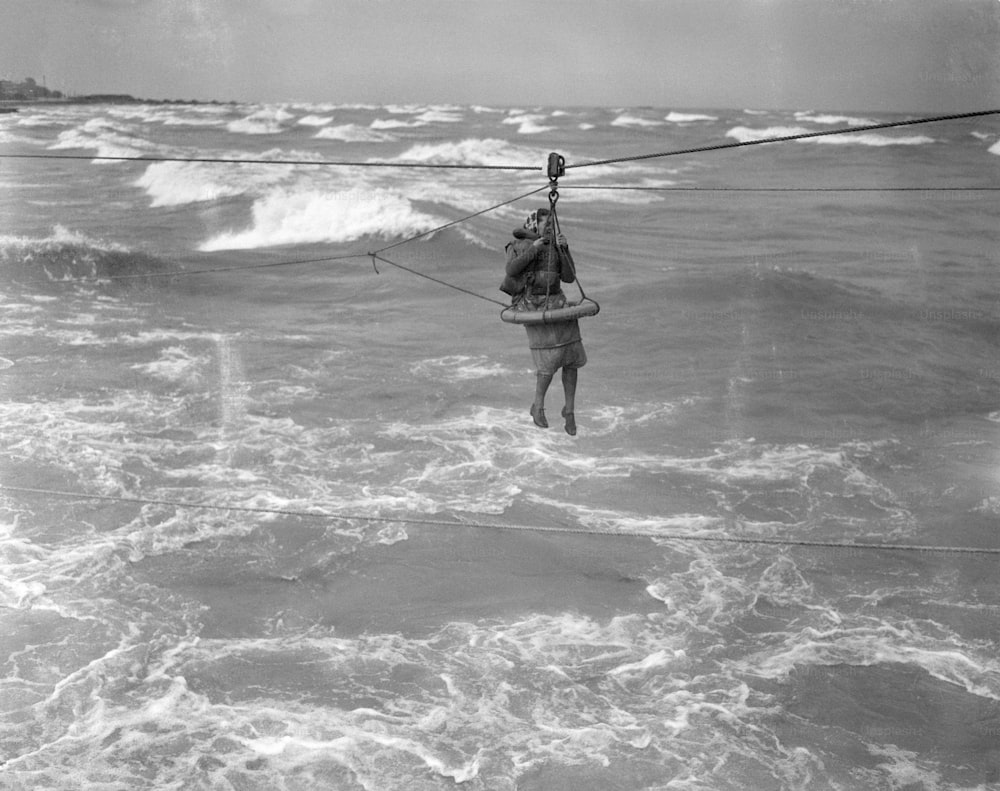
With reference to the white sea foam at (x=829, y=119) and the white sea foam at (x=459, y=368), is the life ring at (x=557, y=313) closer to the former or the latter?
the white sea foam at (x=459, y=368)

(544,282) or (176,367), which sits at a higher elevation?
(544,282)

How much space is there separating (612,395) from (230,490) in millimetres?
9370

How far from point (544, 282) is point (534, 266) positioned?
15cm

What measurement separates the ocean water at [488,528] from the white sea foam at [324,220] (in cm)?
506

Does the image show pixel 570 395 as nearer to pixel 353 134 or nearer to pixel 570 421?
pixel 570 421

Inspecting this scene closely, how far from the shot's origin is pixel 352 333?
30.2m

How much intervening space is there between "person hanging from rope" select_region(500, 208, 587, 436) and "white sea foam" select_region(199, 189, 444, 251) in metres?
36.9

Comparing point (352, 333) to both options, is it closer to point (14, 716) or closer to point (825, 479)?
point (825, 479)

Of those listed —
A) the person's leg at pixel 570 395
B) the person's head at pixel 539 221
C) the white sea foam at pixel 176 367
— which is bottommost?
the white sea foam at pixel 176 367

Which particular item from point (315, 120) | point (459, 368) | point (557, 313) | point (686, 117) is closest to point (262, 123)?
point (315, 120)

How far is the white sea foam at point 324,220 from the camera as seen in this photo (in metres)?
45.9

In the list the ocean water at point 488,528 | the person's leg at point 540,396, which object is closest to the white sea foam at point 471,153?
the ocean water at point 488,528

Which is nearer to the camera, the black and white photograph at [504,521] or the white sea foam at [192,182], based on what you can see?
the black and white photograph at [504,521]

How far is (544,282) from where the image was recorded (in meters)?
8.36
